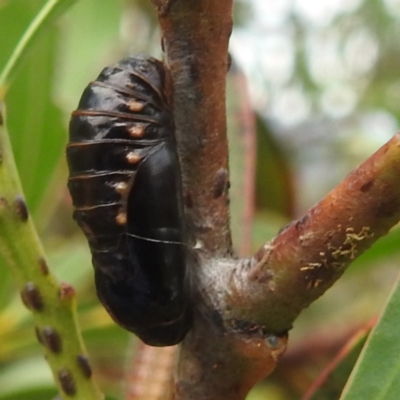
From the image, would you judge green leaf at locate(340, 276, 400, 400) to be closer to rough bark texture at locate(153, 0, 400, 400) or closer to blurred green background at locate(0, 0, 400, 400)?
rough bark texture at locate(153, 0, 400, 400)

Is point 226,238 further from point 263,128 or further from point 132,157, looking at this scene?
point 263,128

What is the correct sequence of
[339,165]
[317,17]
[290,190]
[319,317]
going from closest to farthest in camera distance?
1. [290,190]
2. [319,317]
3. [339,165]
4. [317,17]

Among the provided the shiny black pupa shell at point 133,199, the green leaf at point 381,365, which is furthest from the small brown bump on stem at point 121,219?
the green leaf at point 381,365

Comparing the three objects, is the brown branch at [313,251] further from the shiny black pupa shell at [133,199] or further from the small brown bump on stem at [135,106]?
the small brown bump on stem at [135,106]

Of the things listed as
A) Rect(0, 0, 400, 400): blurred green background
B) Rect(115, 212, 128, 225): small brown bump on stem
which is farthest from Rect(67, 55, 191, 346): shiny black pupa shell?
Rect(0, 0, 400, 400): blurred green background

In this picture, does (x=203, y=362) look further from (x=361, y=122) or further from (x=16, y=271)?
(x=361, y=122)

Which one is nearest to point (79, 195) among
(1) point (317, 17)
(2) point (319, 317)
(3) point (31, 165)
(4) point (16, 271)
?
(4) point (16, 271)
